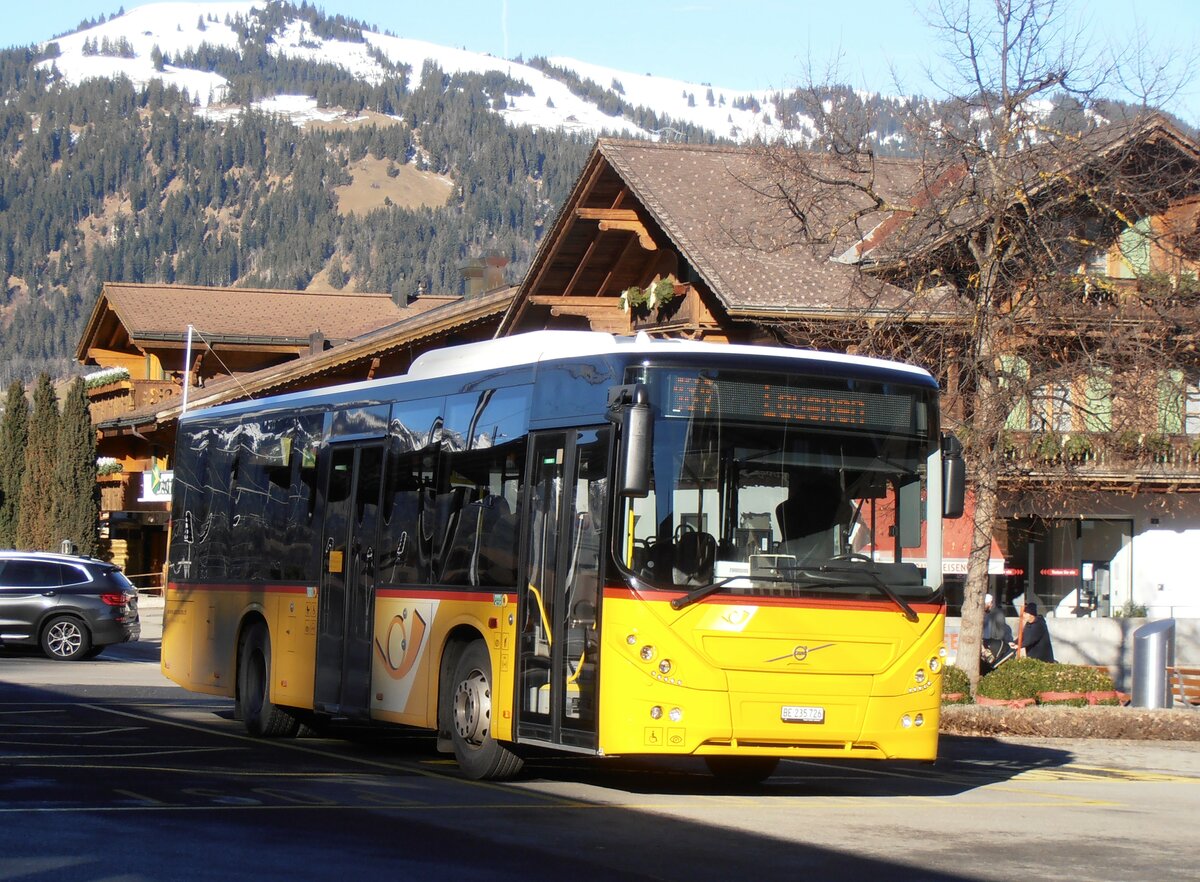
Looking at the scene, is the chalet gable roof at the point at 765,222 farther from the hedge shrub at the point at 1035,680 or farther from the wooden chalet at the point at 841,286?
the hedge shrub at the point at 1035,680

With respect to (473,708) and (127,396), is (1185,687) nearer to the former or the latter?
(473,708)

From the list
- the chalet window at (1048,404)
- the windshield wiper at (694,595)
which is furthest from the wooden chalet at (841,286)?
the windshield wiper at (694,595)

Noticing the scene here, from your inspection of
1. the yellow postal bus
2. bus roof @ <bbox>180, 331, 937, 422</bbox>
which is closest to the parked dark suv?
bus roof @ <bbox>180, 331, 937, 422</bbox>

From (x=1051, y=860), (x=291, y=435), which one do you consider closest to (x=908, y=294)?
(x=291, y=435)

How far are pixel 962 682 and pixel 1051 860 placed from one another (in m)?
12.6

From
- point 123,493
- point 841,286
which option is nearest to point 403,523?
point 841,286

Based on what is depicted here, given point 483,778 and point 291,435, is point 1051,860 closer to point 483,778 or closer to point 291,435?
point 483,778

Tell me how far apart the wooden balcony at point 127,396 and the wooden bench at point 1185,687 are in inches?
1449

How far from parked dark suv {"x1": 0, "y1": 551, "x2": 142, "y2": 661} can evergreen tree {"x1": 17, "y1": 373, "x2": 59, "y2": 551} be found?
28.3 meters

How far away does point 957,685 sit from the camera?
75.6 feet

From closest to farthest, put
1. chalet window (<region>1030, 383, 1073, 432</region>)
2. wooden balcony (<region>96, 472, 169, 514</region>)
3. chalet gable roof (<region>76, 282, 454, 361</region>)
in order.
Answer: chalet window (<region>1030, 383, 1073, 432</region>), chalet gable roof (<region>76, 282, 454, 361</region>), wooden balcony (<region>96, 472, 169, 514</region>)

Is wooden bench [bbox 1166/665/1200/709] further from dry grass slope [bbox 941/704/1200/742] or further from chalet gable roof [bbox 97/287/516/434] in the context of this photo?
chalet gable roof [bbox 97/287/516/434]

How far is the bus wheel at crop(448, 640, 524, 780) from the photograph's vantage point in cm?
1407

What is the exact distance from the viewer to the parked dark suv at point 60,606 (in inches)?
1184
